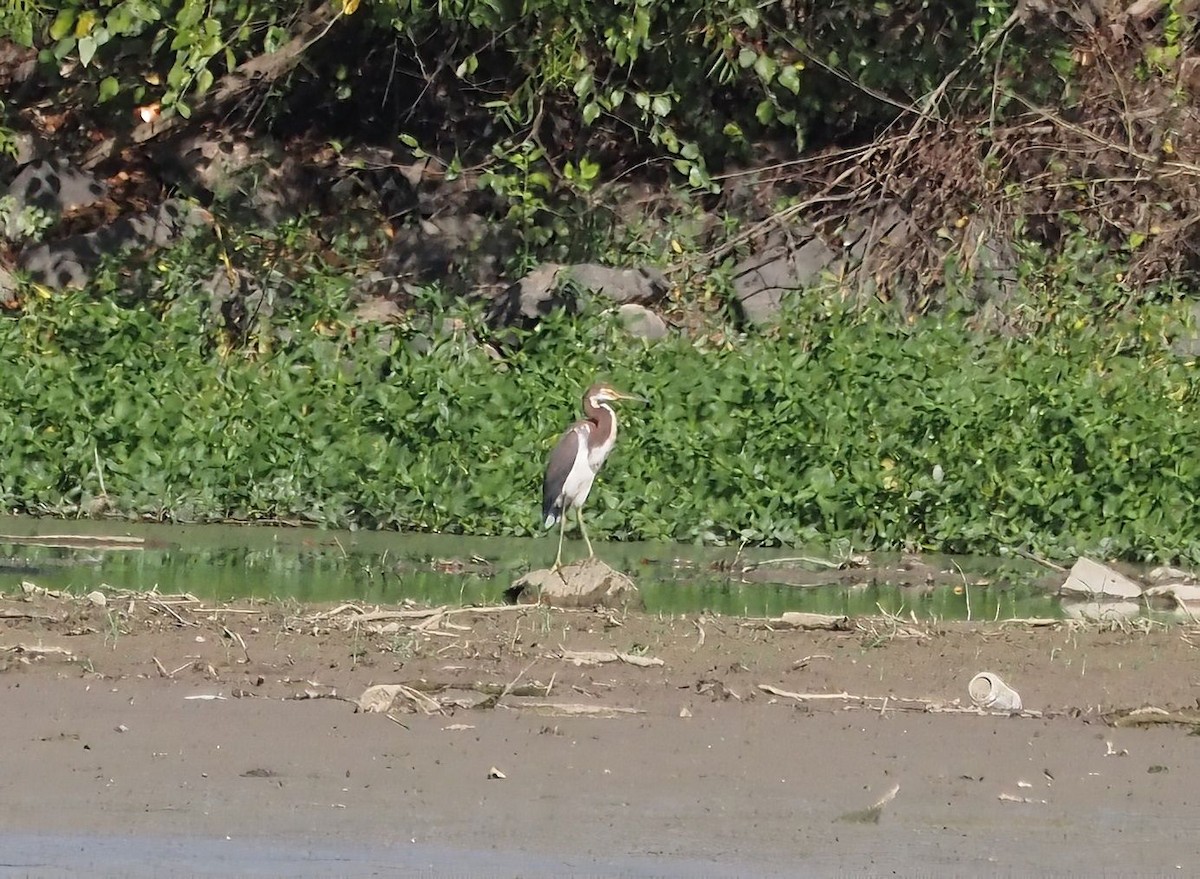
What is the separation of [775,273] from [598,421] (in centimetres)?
439

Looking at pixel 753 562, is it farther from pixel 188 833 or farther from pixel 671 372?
pixel 188 833

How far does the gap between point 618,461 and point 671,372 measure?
1.02 m

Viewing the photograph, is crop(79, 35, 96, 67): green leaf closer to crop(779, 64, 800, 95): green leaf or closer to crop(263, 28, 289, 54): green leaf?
crop(263, 28, 289, 54): green leaf

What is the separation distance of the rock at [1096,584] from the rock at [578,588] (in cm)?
228

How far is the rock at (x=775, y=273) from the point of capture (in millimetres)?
13898

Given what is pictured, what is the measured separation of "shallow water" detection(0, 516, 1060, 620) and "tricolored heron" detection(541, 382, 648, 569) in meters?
0.26

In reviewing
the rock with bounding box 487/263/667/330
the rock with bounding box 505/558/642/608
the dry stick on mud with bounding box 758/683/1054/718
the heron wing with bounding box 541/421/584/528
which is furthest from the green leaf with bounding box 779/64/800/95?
the dry stick on mud with bounding box 758/683/1054/718

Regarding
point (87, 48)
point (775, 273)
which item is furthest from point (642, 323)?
point (87, 48)

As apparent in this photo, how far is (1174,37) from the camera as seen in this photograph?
14.7 m

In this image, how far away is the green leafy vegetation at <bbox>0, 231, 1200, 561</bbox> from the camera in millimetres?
10578

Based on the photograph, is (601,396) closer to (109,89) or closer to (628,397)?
(628,397)

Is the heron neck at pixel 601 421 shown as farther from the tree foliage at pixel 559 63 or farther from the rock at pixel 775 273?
the rock at pixel 775 273

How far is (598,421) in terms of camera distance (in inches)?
397

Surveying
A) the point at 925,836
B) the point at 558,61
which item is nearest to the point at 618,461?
the point at 558,61
